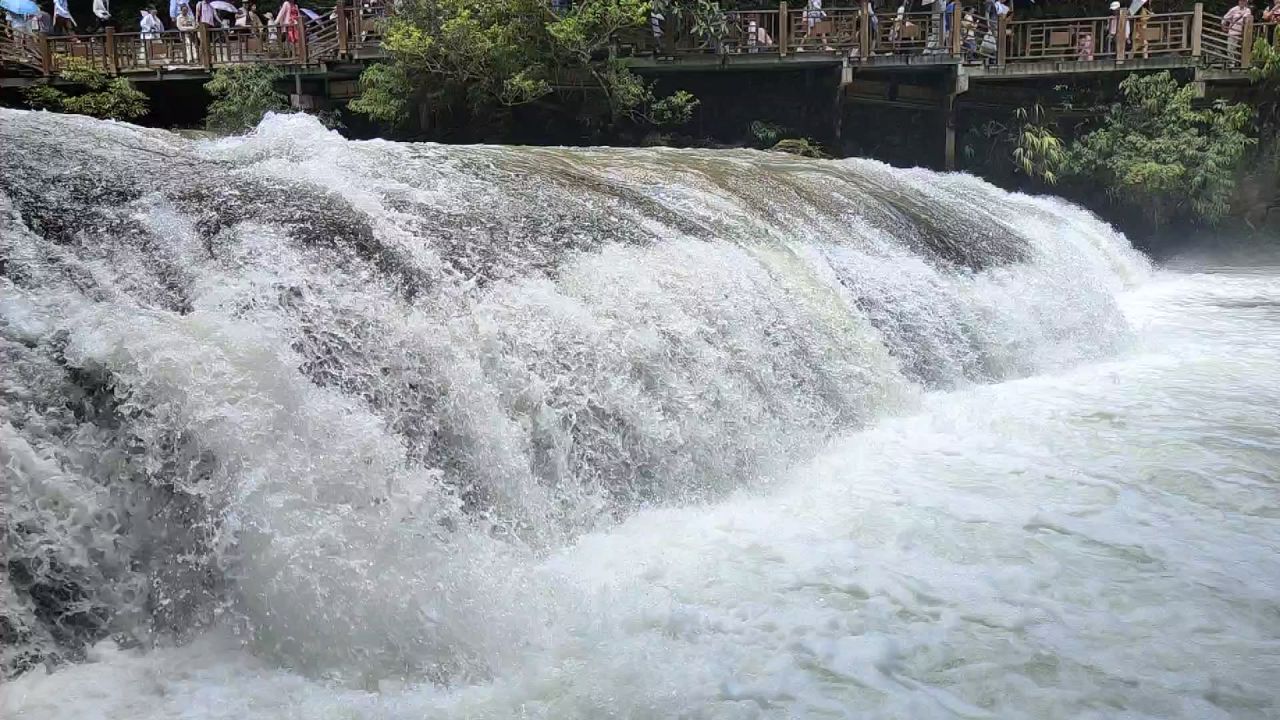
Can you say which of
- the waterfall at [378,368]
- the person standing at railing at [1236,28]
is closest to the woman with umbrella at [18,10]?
the waterfall at [378,368]

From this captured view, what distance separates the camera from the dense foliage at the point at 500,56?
40.2 ft

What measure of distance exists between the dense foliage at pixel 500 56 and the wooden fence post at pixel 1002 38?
179 inches

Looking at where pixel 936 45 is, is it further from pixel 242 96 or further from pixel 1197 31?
pixel 242 96

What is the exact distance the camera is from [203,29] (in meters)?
13.6

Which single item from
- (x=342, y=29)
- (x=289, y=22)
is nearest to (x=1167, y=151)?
(x=342, y=29)

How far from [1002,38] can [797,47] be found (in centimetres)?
288

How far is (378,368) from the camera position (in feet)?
12.0

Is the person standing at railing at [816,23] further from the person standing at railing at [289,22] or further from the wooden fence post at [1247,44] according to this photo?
the person standing at railing at [289,22]

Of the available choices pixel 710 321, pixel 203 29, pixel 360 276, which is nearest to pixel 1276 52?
pixel 710 321

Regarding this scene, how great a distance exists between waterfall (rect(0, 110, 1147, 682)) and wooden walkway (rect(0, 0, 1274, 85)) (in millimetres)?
7603

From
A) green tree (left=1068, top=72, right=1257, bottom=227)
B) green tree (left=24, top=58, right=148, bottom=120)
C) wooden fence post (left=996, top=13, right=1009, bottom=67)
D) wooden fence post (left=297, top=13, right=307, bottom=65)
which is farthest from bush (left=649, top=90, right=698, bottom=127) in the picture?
green tree (left=24, top=58, right=148, bottom=120)

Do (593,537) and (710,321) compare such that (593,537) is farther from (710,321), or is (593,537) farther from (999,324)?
(999,324)

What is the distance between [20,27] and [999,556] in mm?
14663

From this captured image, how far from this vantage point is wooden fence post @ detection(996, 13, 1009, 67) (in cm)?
1370
